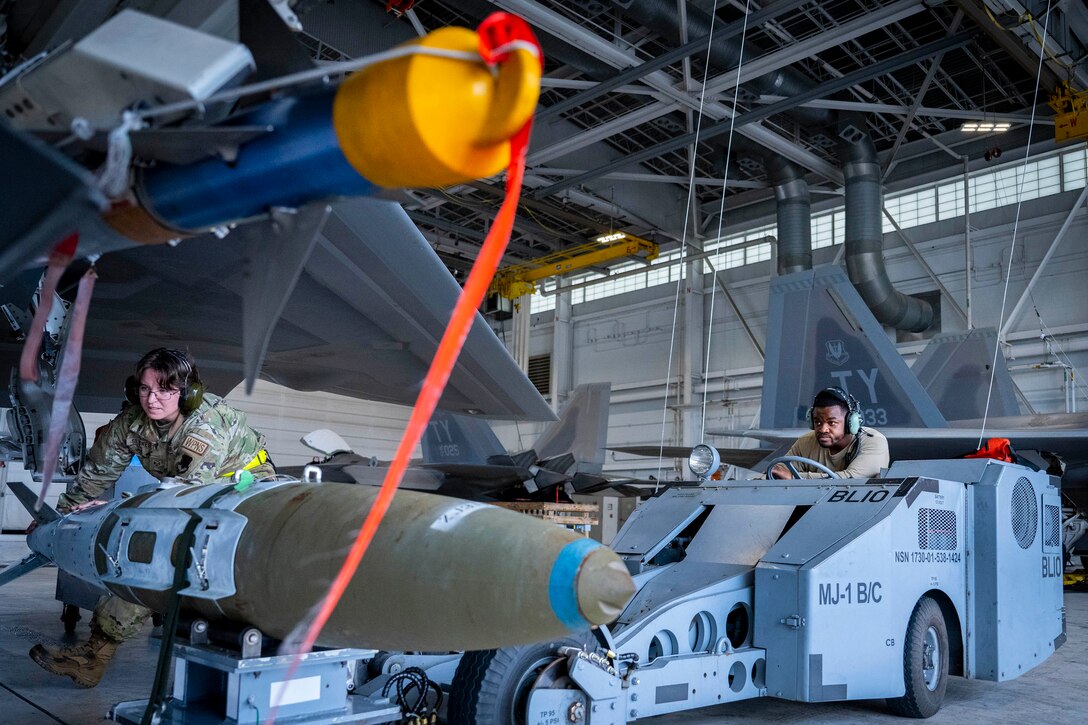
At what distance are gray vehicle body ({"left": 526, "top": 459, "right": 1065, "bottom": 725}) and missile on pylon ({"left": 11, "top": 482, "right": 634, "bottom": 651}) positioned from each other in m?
0.95

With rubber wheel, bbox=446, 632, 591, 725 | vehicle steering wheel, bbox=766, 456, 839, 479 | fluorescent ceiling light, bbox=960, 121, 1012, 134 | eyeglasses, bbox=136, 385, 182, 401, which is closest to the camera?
rubber wheel, bbox=446, 632, 591, 725

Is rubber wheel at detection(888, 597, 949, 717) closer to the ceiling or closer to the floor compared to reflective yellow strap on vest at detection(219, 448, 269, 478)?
closer to the floor

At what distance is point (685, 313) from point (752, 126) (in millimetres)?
5934

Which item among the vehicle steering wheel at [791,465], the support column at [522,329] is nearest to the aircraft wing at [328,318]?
the vehicle steering wheel at [791,465]

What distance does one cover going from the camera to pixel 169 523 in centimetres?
258

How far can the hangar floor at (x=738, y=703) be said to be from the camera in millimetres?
3902

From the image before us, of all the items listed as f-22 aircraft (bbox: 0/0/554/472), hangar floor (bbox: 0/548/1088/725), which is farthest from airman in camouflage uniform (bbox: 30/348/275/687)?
f-22 aircraft (bbox: 0/0/554/472)

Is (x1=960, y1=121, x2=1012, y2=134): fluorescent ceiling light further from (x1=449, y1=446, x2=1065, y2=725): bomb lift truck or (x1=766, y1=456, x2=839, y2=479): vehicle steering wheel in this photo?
(x1=766, y1=456, x2=839, y2=479): vehicle steering wheel

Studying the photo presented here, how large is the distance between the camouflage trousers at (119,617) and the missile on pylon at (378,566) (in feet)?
4.16

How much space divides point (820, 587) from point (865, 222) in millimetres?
12994

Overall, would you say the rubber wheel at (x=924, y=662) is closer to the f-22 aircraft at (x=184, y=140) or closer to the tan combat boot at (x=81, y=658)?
the f-22 aircraft at (x=184, y=140)

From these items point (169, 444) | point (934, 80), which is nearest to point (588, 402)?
point (934, 80)

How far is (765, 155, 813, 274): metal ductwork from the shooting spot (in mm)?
16141

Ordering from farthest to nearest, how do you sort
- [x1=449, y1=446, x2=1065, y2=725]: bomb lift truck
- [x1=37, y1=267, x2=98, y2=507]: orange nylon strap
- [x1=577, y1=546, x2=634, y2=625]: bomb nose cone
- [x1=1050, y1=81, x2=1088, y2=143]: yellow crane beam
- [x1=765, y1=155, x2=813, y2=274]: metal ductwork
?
[x1=765, y1=155, x2=813, y2=274]: metal ductwork → [x1=1050, y1=81, x2=1088, y2=143]: yellow crane beam → [x1=449, y1=446, x2=1065, y2=725]: bomb lift truck → [x1=37, y1=267, x2=98, y2=507]: orange nylon strap → [x1=577, y1=546, x2=634, y2=625]: bomb nose cone
